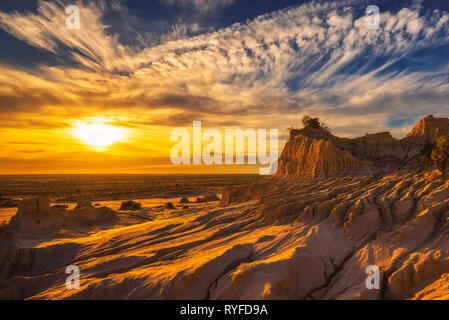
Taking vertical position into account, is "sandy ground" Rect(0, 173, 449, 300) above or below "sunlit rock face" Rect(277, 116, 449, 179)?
below

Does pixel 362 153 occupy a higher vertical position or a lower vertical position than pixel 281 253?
higher

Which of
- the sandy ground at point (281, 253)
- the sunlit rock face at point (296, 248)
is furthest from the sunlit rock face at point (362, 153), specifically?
the sandy ground at point (281, 253)

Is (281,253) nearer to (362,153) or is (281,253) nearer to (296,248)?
(296,248)

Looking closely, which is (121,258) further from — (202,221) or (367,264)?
(367,264)

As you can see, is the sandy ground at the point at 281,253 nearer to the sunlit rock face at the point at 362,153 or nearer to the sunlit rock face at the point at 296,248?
the sunlit rock face at the point at 296,248

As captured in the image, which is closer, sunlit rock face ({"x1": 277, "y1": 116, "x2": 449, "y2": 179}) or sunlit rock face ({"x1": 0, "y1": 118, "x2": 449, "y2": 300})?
sunlit rock face ({"x1": 0, "y1": 118, "x2": 449, "y2": 300})

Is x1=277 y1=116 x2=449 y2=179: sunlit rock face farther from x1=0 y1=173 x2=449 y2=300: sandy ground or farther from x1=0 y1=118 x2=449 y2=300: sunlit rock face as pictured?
x1=0 y1=173 x2=449 y2=300: sandy ground

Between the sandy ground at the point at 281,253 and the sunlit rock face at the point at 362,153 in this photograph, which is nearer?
the sandy ground at the point at 281,253

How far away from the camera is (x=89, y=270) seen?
9703 millimetres

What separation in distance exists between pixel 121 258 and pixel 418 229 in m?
Result: 11.8

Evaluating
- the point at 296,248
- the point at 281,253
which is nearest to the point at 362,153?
the point at 296,248

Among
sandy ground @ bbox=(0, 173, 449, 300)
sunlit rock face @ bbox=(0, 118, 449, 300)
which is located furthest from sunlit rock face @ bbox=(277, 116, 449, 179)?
sandy ground @ bbox=(0, 173, 449, 300)

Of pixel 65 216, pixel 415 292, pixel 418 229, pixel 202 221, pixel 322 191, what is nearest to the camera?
pixel 415 292
